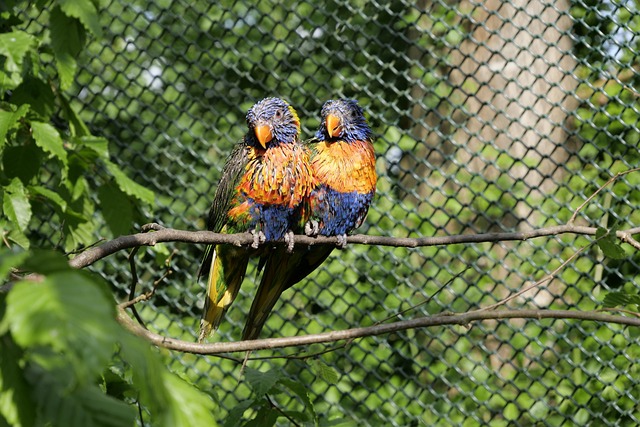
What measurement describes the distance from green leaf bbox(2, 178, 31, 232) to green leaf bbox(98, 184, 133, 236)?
200 millimetres

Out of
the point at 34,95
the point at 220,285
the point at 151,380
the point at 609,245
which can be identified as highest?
the point at 609,245

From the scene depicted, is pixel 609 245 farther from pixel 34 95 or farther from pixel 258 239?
pixel 34 95

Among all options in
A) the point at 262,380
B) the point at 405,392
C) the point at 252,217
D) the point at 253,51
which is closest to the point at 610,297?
the point at 262,380

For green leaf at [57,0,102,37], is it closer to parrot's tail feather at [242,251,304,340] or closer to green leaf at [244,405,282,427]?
green leaf at [244,405,282,427]

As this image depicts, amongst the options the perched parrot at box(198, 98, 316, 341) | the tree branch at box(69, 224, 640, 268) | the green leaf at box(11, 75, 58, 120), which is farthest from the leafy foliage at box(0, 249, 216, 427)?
the perched parrot at box(198, 98, 316, 341)

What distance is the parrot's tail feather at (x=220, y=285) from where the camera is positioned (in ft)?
6.20

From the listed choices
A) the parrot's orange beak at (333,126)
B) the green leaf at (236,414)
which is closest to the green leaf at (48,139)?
the green leaf at (236,414)

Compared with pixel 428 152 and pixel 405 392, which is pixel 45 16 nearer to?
pixel 428 152

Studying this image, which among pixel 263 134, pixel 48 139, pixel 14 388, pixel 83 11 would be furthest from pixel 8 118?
pixel 14 388

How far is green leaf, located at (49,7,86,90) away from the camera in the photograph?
1371 millimetres

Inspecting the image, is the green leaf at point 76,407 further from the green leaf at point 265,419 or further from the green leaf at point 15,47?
the green leaf at point 15,47

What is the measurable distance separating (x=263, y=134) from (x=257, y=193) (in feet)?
0.46

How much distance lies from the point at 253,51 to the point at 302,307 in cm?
103

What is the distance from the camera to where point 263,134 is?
1863 millimetres
